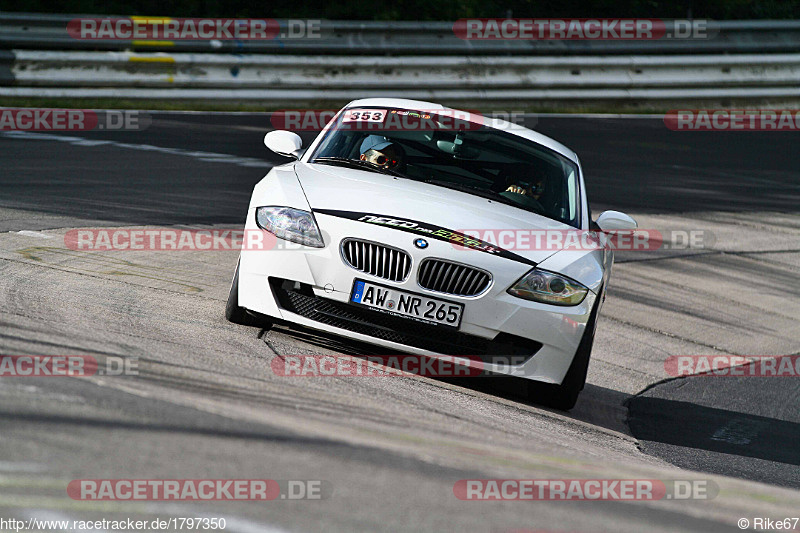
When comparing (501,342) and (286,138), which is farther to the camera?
(286,138)

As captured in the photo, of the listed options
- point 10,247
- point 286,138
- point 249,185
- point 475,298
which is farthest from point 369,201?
point 249,185

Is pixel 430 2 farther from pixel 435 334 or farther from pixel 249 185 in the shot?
pixel 435 334

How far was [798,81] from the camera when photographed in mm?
19062

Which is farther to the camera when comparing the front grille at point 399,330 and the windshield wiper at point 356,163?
Result: the windshield wiper at point 356,163

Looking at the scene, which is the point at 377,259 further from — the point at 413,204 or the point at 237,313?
the point at 237,313

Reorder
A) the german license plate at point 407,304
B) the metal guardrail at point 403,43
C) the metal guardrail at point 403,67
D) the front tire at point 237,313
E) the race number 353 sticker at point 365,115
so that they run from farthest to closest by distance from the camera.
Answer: the metal guardrail at point 403,43, the metal guardrail at point 403,67, the race number 353 sticker at point 365,115, the front tire at point 237,313, the german license plate at point 407,304

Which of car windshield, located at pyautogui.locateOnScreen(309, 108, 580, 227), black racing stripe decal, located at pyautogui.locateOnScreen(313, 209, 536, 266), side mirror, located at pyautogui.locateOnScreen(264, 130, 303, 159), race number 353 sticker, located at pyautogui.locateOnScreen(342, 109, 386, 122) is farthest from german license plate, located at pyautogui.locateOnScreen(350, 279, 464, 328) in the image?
race number 353 sticker, located at pyautogui.locateOnScreen(342, 109, 386, 122)

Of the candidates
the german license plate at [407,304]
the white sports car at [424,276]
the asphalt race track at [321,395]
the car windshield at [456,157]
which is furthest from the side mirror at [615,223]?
the german license plate at [407,304]

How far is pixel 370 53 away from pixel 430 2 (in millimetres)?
4027

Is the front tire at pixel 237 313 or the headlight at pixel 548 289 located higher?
the headlight at pixel 548 289

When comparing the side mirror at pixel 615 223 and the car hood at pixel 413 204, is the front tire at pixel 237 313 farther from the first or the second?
the side mirror at pixel 615 223

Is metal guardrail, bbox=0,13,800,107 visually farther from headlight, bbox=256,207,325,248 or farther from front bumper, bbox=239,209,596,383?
front bumper, bbox=239,209,596,383

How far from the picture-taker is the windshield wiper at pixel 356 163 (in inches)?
241

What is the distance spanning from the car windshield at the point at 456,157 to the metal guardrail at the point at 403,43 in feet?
32.3
